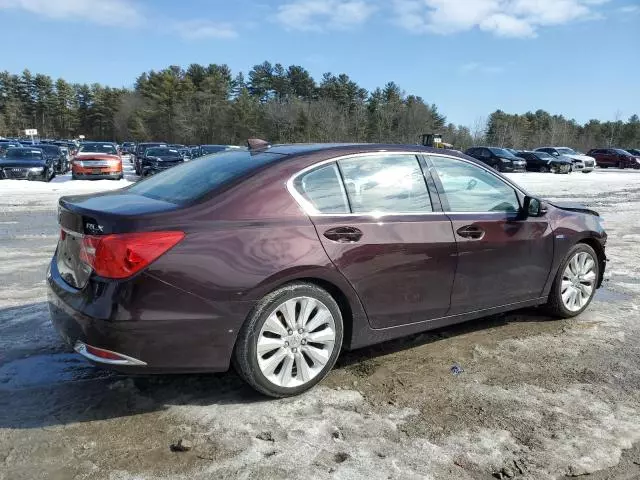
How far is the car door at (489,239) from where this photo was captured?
13.3 ft

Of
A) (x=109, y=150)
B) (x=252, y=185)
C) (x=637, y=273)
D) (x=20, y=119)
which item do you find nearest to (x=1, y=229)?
(x=252, y=185)

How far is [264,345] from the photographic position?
128 inches

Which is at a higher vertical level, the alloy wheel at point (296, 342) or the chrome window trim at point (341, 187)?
the chrome window trim at point (341, 187)

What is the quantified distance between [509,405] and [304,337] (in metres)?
1.36

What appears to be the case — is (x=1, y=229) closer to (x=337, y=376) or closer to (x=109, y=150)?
(x=337, y=376)

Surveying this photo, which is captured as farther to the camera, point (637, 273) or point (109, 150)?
point (109, 150)

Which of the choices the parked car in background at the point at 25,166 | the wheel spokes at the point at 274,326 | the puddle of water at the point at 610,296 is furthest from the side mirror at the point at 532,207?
the parked car in background at the point at 25,166

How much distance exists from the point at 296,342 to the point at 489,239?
1.80m

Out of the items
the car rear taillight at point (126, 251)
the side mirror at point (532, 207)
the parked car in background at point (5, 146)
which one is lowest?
the parked car in background at point (5, 146)

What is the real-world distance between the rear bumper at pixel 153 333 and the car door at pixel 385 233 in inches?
32.0

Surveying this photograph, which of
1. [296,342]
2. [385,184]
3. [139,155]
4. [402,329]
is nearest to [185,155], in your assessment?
[139,155]

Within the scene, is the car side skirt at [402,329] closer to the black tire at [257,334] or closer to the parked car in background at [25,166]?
the black tire at [257,334]

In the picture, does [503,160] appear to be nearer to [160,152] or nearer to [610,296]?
[160,152]

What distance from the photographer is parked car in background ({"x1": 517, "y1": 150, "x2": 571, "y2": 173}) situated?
121 feet
